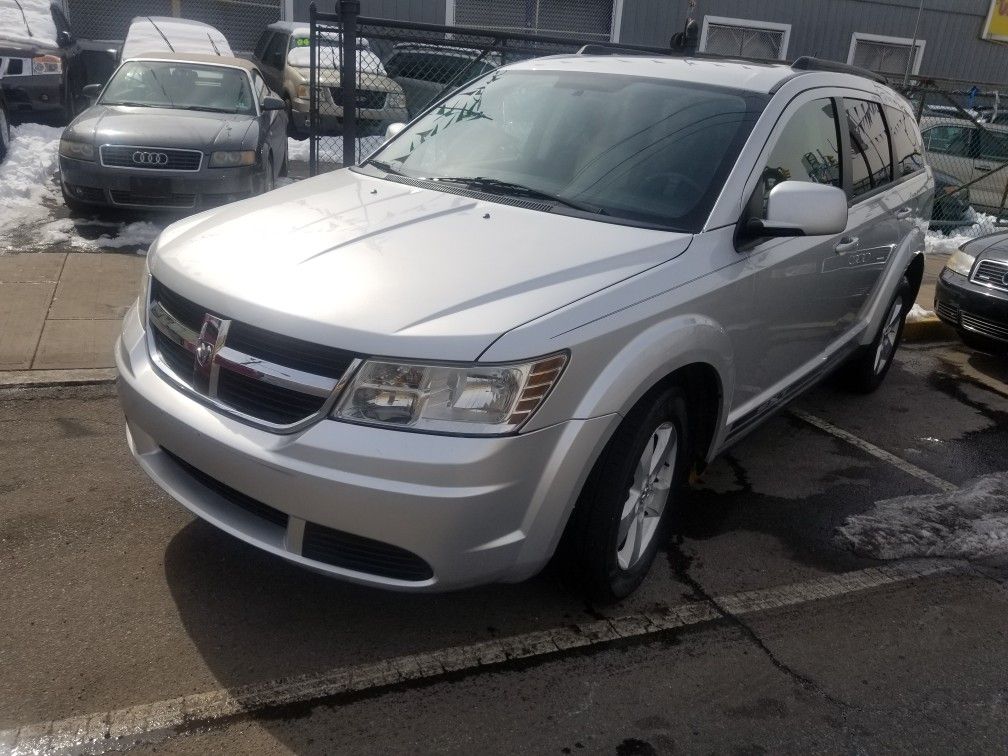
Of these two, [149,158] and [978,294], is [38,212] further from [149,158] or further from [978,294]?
[978,294]

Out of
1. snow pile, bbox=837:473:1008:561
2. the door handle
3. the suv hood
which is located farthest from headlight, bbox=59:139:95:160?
snow pile, bbox=837:473:1008:561

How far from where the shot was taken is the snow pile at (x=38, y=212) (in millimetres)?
7438

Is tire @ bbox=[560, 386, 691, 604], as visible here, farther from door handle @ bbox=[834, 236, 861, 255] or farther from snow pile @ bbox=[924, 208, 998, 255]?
snow pile @ bbox=[924, 208, 998, 255]

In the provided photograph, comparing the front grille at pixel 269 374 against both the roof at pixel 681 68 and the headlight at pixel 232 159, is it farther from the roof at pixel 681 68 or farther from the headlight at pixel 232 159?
the headlight at pixel 232 159

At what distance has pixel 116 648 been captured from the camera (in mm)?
2854

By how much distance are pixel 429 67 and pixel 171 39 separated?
18.7ft

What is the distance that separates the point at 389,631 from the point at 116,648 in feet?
2.76

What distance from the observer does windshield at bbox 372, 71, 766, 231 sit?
11.4ft

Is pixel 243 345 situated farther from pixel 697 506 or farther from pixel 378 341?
pixel 697 506

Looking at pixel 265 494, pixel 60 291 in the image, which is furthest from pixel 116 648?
pixel 60 291

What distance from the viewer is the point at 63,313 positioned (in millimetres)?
5734

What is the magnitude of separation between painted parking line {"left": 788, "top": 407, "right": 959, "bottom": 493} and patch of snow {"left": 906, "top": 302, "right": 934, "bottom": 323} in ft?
8.28

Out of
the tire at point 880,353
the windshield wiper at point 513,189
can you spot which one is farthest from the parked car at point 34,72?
the tire at point 880,353

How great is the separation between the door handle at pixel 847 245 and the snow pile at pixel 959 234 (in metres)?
6.84
